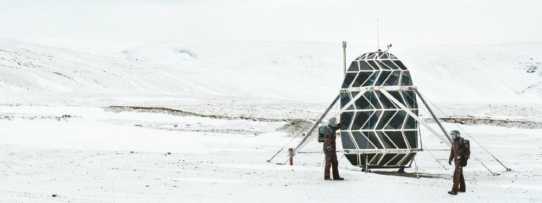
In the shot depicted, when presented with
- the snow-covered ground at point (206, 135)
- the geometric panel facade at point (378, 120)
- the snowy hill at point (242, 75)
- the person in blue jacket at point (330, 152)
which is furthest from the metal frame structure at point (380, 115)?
the snowy hill at point (242, 75)

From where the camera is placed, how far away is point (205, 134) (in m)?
42.2

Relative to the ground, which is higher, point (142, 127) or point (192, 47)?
point (192, 47)

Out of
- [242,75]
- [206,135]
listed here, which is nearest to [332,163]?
[206,135]

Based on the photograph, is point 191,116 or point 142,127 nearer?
point 142,127

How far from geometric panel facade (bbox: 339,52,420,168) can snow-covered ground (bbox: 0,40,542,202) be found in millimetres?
834

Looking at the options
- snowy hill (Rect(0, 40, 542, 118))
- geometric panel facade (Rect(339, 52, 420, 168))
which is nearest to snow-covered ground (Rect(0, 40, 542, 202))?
snowy hill (Rect(0, 40, 542, 118))

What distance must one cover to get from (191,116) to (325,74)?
196ft

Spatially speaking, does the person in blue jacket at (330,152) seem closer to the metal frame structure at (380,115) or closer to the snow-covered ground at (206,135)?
the snow-covered ground at (206,135)

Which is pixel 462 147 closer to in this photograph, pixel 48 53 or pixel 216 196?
pixel 216 196

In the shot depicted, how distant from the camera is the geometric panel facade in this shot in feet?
85.0

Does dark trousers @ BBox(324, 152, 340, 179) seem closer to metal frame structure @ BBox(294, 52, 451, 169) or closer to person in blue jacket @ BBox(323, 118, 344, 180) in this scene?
person in blue jacket @ BBox(323, 118, 344, 180)

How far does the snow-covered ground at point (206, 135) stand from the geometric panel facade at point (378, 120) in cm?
83

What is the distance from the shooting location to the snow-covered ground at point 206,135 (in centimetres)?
2122

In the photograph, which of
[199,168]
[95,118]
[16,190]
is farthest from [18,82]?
[16,190]
